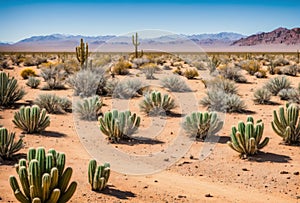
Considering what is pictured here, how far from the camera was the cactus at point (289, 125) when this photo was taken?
8188 millimetres

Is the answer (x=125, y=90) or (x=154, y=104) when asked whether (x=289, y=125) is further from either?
(x=125, y=90)

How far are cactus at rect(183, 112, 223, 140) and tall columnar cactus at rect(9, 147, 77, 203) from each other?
473 centimetres

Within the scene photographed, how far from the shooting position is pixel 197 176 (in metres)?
6.55

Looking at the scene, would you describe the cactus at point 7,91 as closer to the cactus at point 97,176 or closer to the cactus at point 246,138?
the cactus at point 97,176

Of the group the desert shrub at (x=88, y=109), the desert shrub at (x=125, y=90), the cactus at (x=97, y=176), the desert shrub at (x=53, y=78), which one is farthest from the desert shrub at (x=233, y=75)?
the cactus at (x=97, y=176)

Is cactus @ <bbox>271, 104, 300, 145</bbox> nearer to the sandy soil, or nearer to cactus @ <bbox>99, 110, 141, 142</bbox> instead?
the sandy soil

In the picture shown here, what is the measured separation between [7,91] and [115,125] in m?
5.70

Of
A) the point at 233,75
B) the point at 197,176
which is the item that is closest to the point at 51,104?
the point at 197,176

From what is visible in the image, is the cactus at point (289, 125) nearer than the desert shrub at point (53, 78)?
Yes

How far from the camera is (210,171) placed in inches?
268

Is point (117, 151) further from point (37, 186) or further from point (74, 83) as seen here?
point (74, 83)

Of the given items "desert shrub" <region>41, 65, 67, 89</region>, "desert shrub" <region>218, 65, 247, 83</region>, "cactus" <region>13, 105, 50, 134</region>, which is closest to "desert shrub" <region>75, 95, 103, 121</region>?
"cactus" <region>13, 105, 50, 134</region>

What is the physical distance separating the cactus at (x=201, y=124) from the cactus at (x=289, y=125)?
4.95ft

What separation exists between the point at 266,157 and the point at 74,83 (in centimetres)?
1022
